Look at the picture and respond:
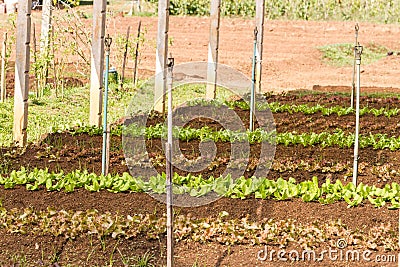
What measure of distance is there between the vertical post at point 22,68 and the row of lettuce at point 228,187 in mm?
2019

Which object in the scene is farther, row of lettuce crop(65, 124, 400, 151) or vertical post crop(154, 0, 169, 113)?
vertical post crop(154, 0, 169, 113)

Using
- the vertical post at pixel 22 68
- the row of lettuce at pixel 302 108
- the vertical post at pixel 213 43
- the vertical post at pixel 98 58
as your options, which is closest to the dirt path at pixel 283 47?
the vertical post at pixel 213 43

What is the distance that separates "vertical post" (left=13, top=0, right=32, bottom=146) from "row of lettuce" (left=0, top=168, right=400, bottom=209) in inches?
79.5

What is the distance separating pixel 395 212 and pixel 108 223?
2.35 metres

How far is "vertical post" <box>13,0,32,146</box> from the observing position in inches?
367

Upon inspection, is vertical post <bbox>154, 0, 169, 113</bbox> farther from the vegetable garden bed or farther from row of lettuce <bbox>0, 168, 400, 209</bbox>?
row of lettuce <bbox>0, 168, 400, 209</bbox>

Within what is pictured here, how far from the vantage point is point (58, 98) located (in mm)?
13344

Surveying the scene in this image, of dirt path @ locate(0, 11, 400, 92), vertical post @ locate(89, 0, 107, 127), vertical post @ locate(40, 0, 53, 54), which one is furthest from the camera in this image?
dirt path @ locate(0, 11, 400, 92)

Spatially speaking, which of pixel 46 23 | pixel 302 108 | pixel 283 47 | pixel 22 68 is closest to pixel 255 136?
pixel 302 108

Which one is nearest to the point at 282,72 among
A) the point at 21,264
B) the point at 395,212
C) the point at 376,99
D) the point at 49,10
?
the point at 376,99

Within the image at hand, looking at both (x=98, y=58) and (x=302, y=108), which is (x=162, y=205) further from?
(x=302, y=108)

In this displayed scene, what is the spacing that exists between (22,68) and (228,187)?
3.46 metres

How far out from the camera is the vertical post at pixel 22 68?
9320 mm

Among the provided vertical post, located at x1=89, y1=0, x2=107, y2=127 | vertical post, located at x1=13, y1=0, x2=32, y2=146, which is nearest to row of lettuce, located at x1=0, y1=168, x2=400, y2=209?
vertical post, located at x1=13, y1=0, x2=32, y2=146
